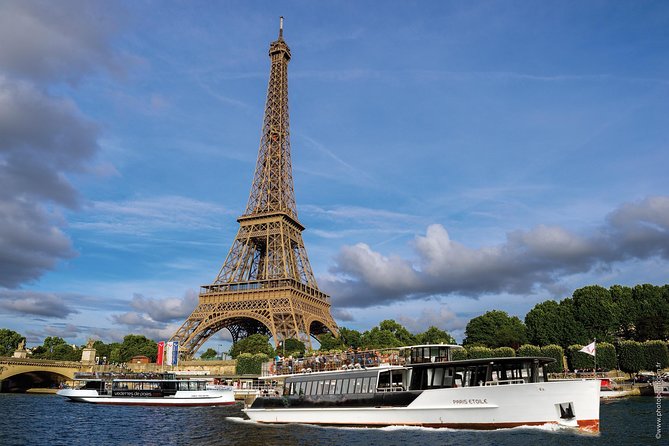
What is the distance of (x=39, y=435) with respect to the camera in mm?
34812

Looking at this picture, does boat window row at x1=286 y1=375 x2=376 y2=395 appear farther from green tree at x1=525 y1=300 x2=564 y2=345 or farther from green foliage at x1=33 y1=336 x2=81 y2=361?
green foliage at x1=33 y1=336 x2=81 y2=361

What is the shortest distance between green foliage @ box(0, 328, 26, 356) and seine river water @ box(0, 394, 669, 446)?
308ft

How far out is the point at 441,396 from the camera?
33438 mm

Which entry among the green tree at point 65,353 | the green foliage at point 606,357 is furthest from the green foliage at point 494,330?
the green tree at point 65,353

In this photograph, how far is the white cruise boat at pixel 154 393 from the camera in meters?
64.8

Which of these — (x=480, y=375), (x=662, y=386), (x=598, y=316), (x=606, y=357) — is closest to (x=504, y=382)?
(x=480, y=375)

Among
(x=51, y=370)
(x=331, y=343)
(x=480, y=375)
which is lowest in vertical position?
(x=51, y=370)

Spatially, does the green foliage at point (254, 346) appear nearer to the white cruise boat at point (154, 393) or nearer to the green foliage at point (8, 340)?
the white cruise boat at point (154, 393)

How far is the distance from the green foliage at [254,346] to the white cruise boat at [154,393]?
913 inches

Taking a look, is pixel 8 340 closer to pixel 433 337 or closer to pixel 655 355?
pixel 433 337

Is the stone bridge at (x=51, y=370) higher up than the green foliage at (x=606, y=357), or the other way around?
the green foliage at (x=606, y=357)

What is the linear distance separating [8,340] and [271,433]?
11891cm

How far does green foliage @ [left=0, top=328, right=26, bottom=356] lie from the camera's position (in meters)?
126

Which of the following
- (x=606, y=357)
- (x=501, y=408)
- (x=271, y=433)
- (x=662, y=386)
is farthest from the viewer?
(x=606, y=357)
